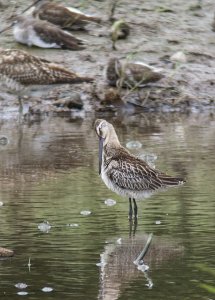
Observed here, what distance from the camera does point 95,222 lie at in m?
10.4

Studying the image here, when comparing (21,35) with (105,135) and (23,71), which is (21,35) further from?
(105,135)

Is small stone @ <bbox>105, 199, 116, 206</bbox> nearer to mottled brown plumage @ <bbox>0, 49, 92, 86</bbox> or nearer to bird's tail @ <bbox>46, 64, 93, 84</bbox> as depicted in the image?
bird's tail @ <bbox>46, 64, 93, 84</bbox>

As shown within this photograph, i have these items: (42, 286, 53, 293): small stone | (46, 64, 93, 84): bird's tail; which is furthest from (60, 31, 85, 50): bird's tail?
(42, 286, 53, 293): small stone

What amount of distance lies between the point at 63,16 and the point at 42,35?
98 centimetres

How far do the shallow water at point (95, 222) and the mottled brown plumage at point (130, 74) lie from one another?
94.1 inches

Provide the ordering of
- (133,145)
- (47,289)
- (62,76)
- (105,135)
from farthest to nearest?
(62,76)
(133,145)
(105,135)
(47,289)

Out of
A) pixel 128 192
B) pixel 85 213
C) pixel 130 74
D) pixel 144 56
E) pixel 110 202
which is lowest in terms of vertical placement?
pixel 144 56

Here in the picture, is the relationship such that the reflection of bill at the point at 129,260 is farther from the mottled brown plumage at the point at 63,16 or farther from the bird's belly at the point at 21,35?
the mottled brown plumage at the point at 63,16

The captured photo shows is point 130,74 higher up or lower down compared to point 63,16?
lower down

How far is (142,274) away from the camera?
8.61 m

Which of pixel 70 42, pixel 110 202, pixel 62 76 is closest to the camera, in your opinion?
pixel 110 202

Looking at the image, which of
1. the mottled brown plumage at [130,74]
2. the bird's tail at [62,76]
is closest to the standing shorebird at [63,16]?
the mottled brown plumage at [130,74]

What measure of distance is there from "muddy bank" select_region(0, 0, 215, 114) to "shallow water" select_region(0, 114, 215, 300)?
247 centimetres

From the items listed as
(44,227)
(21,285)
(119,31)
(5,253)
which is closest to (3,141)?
(119,31)
